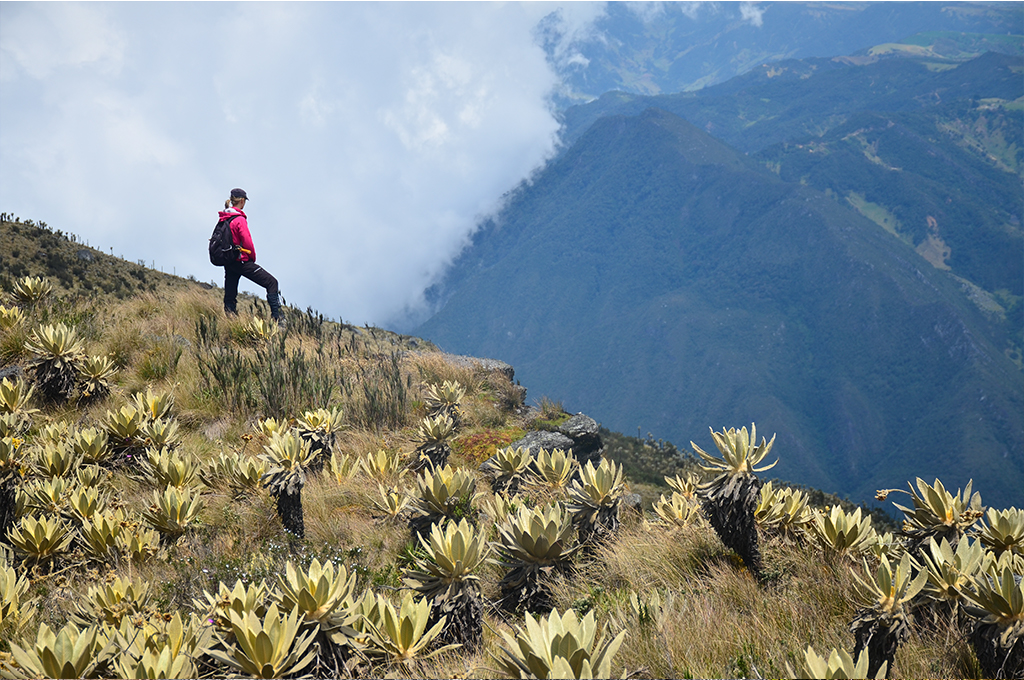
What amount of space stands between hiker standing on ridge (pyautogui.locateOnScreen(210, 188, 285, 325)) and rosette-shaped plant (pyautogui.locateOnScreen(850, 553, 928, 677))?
831cm

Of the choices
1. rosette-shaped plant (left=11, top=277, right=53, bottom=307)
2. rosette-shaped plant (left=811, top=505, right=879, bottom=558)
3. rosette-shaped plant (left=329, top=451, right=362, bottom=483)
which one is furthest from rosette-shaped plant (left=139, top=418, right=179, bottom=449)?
rosette-shaped plant (left=11, top=277, right=53, bottom=307)

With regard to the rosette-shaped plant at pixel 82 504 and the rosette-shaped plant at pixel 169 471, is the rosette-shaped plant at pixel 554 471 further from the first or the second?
the rosette-shaped plant at pixel 82 504

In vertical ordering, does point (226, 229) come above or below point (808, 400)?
below

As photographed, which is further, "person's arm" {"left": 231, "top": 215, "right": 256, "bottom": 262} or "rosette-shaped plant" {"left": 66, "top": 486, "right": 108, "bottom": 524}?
"person's arm" {"left": 231, "top": 215, "right": 256, "bottom": 262}

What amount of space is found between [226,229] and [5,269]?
7648mm

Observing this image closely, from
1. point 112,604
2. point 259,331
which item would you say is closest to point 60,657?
point 112,604

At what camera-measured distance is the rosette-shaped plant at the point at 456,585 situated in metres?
2.60

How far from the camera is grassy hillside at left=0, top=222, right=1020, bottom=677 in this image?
2.24 meters

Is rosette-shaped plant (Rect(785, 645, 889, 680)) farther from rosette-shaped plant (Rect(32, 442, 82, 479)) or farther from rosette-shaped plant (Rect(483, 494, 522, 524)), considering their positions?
rosette-shaped plant (Rect(32, 442, 82, 479))

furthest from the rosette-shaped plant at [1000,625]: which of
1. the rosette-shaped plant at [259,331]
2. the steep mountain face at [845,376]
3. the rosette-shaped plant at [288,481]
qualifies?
the steep mountain face at [845,376]

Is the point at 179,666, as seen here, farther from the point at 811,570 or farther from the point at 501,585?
the point at 811,570

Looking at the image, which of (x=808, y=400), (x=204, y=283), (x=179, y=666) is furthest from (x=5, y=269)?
(x=808, y=400)

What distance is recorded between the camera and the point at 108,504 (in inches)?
152

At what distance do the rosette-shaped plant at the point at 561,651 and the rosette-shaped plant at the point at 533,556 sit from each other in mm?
1129
